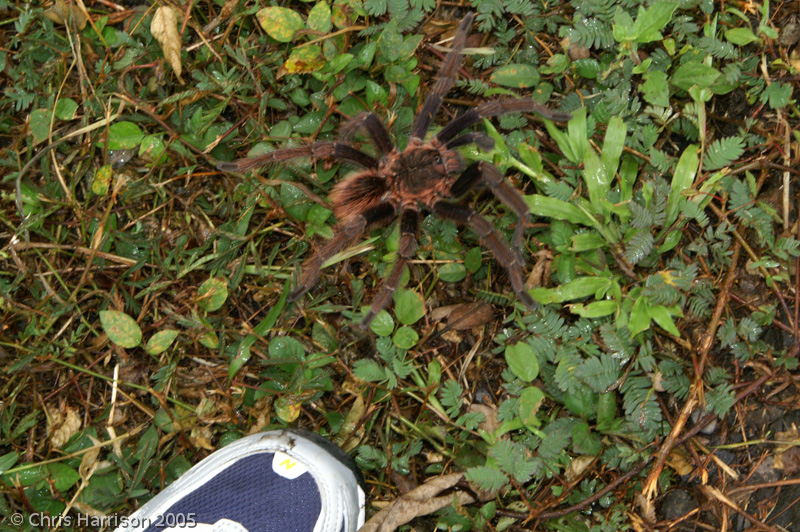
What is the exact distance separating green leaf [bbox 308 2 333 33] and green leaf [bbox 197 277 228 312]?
1586 mm

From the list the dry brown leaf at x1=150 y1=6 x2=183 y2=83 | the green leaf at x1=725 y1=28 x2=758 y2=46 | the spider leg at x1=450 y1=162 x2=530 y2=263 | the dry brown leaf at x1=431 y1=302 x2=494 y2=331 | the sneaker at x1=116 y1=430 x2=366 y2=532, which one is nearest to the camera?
the spider leg at x1=450 y1=162 x2=530 y2=263

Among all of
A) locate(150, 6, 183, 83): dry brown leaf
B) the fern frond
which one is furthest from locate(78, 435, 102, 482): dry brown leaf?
the fern frond

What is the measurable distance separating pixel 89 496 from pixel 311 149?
230cm

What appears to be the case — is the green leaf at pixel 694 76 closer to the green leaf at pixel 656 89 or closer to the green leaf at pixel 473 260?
the green leaf at pixel 656 89

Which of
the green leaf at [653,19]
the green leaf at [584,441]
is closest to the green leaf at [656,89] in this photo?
the green leaf at [653,19]

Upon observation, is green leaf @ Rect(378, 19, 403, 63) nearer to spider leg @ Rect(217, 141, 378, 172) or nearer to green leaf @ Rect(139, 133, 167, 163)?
spider leg @ Rect(217, 141, 378, 172)

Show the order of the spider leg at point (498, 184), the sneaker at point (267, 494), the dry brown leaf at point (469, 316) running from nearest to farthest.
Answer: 1. the spider leg at point (498, 184)
2. the sneaker at point (267, 494)
3. the dry brown leaf at point (469, 316)

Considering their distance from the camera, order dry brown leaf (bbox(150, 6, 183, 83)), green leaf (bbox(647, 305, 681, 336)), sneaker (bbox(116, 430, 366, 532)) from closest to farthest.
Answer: green leaf (bbox(647, 305, 681, 336)) → sneaker (bbox(116, 430, 366, 532)) → dry brown leaf (bbox(150, 6, 183, 83))

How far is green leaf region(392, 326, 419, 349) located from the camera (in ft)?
10.7

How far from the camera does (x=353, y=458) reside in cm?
330

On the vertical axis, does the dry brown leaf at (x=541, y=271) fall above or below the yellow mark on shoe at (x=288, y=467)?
above

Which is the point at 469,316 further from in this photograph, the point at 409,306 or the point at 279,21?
the point at 279,21

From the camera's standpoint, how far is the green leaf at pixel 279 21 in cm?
339

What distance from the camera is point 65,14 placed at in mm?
3576
